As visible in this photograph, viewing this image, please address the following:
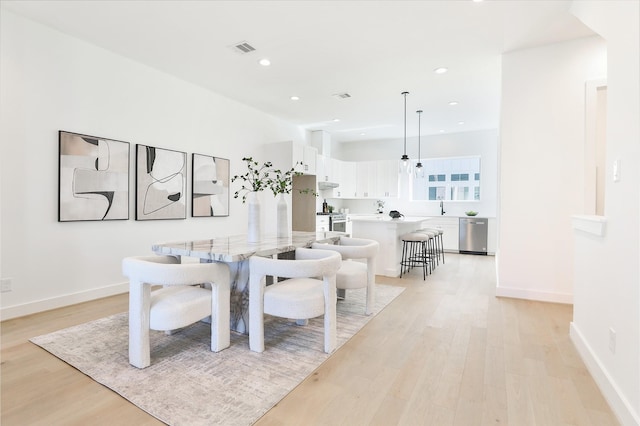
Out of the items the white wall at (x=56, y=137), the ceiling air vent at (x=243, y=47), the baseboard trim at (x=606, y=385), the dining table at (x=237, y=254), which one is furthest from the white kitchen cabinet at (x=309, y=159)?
the baseboard trim at (x=606, y=385)

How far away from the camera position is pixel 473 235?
7.22 m

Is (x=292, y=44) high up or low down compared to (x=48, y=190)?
up

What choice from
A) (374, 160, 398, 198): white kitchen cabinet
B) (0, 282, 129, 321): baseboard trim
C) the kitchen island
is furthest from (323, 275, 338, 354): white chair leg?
(374, 160, 398, 198): white kitchen cabinet

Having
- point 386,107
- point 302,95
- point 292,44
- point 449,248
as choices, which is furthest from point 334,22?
point 449,248

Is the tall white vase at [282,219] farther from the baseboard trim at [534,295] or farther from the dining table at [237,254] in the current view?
the baseboard trim at [534,295]

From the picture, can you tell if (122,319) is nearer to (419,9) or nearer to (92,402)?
(92,402)

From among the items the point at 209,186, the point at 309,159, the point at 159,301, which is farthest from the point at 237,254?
the point at 309,159

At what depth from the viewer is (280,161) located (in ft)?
19.8

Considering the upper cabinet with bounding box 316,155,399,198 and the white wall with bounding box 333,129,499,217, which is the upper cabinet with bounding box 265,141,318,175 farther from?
the white wall with bounding box 333,129,499,217

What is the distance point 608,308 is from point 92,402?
9.79 ft

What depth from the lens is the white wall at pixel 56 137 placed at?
301cm

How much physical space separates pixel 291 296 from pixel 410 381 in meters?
0.94

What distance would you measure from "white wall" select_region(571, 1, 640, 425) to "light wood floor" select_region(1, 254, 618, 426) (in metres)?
0.18

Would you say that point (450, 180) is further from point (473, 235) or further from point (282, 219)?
point (282, 219)
